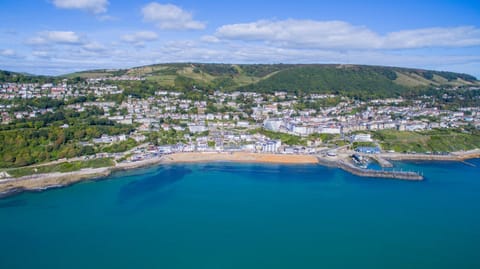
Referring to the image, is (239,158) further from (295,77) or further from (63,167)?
(295,77)

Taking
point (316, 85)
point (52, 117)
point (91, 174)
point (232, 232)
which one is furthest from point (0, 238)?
point (316, 85)

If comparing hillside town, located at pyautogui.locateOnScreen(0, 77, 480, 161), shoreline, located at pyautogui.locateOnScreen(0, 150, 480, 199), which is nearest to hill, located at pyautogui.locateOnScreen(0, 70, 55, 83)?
hillside town, located at pyautogui.locateOnScreen(0, 77, 480, 161)

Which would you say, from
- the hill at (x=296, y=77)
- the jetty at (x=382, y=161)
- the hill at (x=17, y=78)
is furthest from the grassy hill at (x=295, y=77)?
the jetty at (x=382, y=161)

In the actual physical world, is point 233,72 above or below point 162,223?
above

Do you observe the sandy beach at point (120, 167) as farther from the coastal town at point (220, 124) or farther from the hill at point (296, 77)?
the hill at point (296, 77)

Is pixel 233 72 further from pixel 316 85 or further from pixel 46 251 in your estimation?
pixel 46 251

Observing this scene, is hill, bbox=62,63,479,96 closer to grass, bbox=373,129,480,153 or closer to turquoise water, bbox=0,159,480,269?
grass, bbox=373,129,480,153
